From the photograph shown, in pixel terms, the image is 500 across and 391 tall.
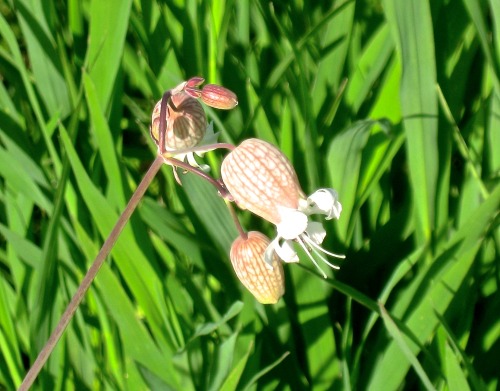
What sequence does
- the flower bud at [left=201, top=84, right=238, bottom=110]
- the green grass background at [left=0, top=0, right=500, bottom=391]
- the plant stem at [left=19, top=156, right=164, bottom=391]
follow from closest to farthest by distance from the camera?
the plant stem at [left=19, top=156, right=164, bottom=391] < the flower bud at [left=201, top=84, right=238, bottom=110] < the green grass background at [left=0, top=0, right=500, bottom=391]

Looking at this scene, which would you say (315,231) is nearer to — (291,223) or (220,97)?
(291,223)

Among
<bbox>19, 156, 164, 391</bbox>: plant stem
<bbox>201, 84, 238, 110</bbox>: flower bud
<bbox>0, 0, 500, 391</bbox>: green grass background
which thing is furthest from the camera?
<bbox>0, 0, 500, 391</bbox>: green grass background

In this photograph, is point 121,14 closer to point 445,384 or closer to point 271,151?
point 271,151

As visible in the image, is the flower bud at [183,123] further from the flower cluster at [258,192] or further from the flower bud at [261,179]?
the flower bud at [261,179]

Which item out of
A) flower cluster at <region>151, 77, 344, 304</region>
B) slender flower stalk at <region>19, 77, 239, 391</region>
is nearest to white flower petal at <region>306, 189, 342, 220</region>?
flower cluster at <region>151, 77, 344, 304</region>

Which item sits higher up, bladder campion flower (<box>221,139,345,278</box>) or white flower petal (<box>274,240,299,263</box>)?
bladder campion flower (<box>221,139,345,278</box>)

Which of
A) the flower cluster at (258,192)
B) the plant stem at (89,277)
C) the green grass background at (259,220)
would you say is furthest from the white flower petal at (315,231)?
the plant stem at (89,277)

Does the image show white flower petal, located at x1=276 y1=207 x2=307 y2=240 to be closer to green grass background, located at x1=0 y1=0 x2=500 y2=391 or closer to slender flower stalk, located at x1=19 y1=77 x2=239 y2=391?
slender flower stalk, located at x1=19 y1=77 x2=239 y2=391
